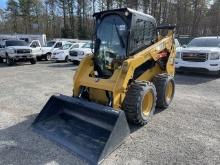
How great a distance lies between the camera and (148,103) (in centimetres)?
557

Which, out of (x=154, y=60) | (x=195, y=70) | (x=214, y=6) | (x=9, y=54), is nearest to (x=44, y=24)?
(x=214, y=6)

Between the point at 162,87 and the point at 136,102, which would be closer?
the point at 136,102

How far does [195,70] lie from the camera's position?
1151 cm

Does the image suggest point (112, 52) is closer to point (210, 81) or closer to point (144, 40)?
point (144, 40)

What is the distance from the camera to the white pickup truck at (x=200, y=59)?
10938mm

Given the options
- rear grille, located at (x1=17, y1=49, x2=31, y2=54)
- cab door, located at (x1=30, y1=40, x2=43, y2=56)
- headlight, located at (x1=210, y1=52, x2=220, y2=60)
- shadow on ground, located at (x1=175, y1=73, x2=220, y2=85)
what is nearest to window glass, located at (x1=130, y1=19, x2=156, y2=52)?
shadow on ground, located at (x1=175, y1=73, x2=220, y2=85)

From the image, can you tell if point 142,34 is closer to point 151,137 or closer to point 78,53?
point 151,137

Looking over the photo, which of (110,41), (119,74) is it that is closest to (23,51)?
(110,41)

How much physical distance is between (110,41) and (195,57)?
6.91 m

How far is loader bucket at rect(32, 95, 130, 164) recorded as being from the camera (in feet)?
13.4

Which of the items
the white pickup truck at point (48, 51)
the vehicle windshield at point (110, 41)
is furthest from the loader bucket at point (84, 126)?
the white pickup truck at point (48, 51)

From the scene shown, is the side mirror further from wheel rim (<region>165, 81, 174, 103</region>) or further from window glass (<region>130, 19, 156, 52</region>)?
wheel rim (<region>165, 81, 174, 103</region>)

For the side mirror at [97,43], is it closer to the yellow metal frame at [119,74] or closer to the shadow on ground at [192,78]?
the yellow metal frame at [119,74]

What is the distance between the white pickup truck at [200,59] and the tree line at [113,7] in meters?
30.1
